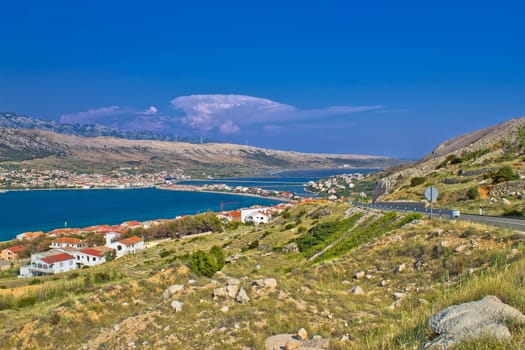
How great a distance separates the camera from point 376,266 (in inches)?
531

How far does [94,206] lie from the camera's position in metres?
132

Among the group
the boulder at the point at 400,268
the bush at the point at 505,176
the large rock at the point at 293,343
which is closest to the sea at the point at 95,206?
the boulder at the point at 400,268

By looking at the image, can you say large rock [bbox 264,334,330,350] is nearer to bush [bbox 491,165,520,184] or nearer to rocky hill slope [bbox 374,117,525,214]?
rocky hill slope [bbox 374,117,525,214]

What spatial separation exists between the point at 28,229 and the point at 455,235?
104978 mm

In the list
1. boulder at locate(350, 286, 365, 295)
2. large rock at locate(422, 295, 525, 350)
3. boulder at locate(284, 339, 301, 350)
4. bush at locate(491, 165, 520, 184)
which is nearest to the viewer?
large rock at locate(422, 295, 525, 350)

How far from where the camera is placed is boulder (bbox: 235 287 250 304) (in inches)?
383

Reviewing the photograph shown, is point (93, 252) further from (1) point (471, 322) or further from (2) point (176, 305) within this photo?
(1) point (471, 322)

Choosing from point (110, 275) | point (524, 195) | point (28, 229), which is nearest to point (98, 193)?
point (28, 229)

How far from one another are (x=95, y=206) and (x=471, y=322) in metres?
144

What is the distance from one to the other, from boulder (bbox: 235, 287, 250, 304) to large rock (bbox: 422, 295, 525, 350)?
6.04 metres

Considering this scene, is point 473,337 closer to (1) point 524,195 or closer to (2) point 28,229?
(1) point 524,195

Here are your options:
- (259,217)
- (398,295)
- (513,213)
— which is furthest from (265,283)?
(259,217)

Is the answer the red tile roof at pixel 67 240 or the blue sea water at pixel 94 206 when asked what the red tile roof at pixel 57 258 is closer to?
the red tile roof at pixel 67 240

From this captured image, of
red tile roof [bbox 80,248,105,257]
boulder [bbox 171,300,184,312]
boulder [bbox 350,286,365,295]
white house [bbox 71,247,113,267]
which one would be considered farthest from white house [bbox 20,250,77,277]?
boulder [bbox 350,286,365,295]
